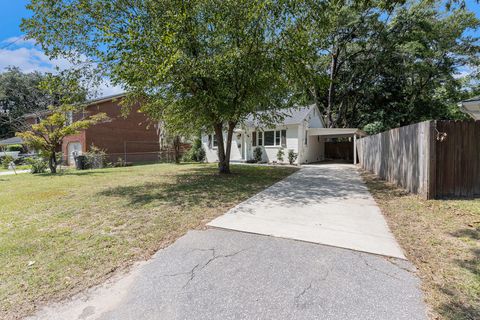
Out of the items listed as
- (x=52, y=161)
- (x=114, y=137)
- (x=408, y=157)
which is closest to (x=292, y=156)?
(x=408, y=157)

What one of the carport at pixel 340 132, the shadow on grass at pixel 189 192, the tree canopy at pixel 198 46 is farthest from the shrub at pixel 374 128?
the shadow on grass at pixel 189 192

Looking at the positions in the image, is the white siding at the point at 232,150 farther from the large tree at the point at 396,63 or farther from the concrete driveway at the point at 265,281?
the concrete driveway at the point at 265,281

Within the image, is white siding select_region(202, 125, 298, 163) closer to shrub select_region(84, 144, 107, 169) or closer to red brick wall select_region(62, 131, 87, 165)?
shrub select_region(84, 144, 107, 169)

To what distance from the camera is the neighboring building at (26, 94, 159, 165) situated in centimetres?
2114

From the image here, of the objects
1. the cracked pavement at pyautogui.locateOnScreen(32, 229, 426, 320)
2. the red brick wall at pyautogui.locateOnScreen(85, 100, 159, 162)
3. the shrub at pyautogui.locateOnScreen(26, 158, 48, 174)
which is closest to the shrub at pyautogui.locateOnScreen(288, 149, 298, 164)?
the red brick wall at pyautogui.locateOnScreen(85, 100, 159, 162)

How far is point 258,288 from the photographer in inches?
109

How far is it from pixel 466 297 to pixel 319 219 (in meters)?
2.72

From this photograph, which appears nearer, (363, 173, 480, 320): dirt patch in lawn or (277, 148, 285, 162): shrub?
(363, 173, 480, 320): dirt patch in lawn

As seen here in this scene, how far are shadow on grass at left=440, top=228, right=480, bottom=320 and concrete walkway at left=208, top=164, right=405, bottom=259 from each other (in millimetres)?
712

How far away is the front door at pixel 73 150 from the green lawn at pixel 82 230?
47.2 feet

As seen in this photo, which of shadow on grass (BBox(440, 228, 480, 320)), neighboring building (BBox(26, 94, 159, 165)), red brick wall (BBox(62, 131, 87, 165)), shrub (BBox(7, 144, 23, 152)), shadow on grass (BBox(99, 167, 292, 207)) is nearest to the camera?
shadow on grass (BBox(440, 228, 480, 320))

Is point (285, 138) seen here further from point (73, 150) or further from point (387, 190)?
point (73, 150)

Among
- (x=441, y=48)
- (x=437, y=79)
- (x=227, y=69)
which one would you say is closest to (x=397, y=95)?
(x=437, y=79)

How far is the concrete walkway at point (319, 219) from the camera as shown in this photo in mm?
4059
